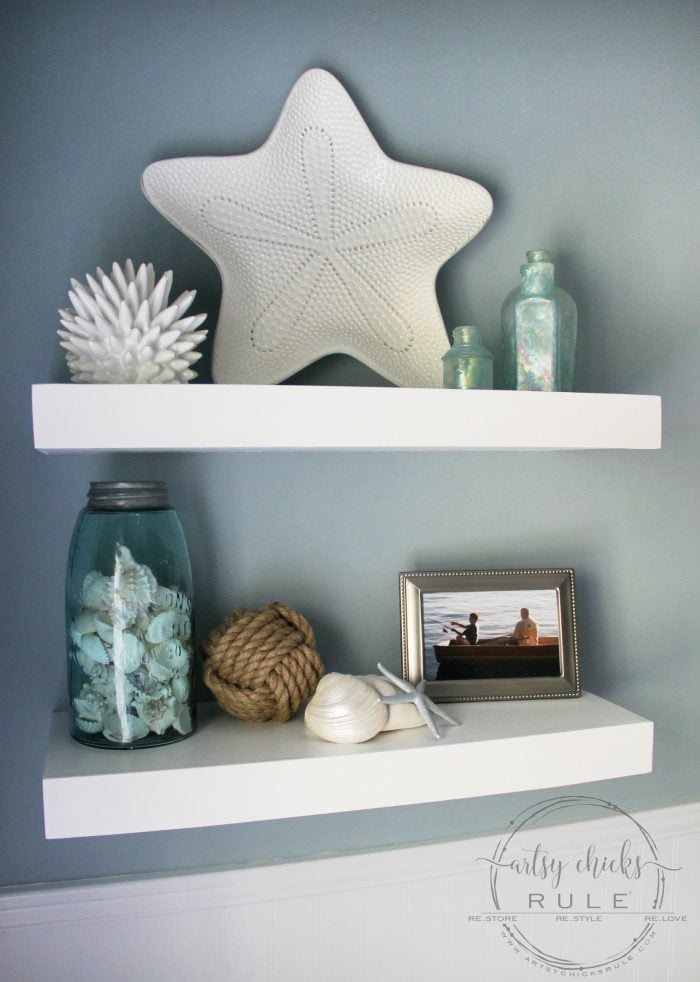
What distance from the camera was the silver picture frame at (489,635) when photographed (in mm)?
995

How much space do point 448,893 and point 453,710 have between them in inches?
14.1

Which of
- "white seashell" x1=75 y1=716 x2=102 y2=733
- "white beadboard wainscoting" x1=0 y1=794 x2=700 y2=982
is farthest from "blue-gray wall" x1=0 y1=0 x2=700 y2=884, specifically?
"white seashell" x1=75 y1=716 x2=102 y2=733

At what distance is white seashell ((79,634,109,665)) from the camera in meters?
0.80

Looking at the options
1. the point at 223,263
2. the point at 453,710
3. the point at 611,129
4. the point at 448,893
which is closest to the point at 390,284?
the point at 223,263

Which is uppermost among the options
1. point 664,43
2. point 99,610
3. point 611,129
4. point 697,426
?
point 664,43

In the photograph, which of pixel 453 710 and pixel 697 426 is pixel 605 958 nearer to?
pixel 453 710

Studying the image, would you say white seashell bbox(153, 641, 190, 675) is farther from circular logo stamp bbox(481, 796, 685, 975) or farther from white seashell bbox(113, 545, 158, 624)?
circular logo stamp bbox(481, 796, 685, 975)

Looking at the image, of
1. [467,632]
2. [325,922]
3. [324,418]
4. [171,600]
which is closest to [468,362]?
[324,418]

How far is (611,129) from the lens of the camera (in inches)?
45.5

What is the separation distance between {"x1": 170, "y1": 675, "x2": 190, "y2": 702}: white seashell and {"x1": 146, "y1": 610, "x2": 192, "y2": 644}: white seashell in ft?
0.15

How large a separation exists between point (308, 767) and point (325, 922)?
42 cm

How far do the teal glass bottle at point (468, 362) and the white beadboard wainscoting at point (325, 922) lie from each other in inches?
27.3

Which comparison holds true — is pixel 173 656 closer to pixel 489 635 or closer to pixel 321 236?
pixel 489 635

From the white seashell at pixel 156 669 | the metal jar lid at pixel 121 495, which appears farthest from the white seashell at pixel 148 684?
the metal jar lid at pixel 121 495
